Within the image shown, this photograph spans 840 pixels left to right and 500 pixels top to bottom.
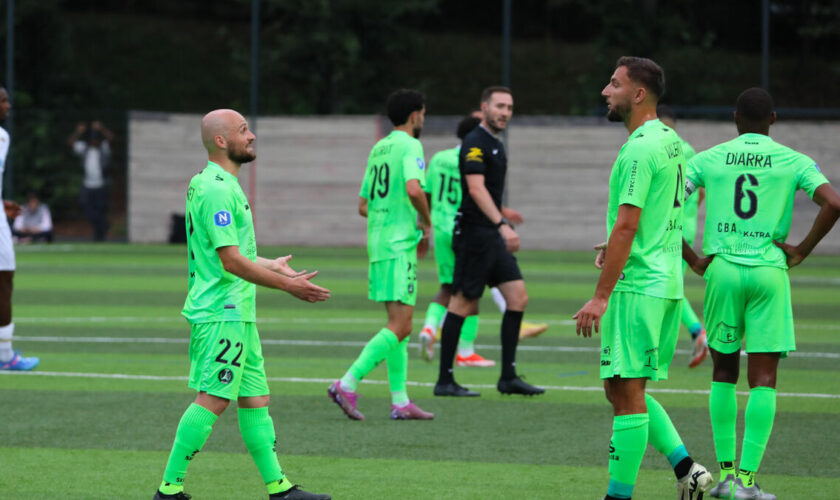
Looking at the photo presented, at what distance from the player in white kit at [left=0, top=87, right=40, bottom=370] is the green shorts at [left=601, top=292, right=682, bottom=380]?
669 centimetres

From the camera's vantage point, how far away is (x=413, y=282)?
9531 millimetres

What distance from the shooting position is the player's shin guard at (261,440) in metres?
6.36

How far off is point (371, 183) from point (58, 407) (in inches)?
112

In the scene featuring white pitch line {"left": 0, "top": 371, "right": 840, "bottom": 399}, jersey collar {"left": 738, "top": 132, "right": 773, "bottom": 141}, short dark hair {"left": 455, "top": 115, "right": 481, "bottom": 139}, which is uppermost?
short dark hair {"left": 455, "top": 115, "right": 481, "bottom": 139}

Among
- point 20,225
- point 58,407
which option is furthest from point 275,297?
point 20,225

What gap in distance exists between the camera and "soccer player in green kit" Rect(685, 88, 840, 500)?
686cm

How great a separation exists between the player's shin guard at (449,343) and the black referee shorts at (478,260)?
218 mm

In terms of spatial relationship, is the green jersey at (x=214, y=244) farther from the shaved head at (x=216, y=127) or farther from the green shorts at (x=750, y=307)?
the green shorts at (x=750, y=307)

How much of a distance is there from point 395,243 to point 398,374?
3.12ft

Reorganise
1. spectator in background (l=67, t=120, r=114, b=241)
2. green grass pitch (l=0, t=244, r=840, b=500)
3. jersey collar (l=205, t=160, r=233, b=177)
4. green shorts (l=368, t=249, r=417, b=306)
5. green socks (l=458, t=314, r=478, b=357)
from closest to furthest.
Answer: jersey collar (l=205, t=160, r=233, b=177) → green grass pitch (l=0, t=244, r=840, b=500) → green shorts (l=368, t=249, r=417, b=306) → green socks (l=458, t=314, r=478, b=357) → spectator in background (l=67, t=120, r=114, b=241)

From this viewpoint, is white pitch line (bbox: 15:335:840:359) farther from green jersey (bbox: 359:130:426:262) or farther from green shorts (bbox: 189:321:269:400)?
green shorts (bbox: 189:321:269:400)

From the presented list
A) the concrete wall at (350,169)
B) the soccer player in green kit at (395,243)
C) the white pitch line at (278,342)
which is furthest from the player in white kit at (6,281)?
the concrete wall at (350,169)

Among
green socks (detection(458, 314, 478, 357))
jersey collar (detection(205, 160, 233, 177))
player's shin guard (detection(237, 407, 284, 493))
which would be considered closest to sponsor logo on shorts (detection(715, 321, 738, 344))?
player's shin guard (detection(237, 407, 284, 493))

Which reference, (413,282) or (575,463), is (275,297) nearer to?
(413,282)
